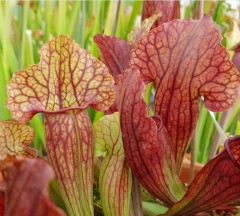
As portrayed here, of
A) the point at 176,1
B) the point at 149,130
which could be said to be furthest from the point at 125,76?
the point at 176,1

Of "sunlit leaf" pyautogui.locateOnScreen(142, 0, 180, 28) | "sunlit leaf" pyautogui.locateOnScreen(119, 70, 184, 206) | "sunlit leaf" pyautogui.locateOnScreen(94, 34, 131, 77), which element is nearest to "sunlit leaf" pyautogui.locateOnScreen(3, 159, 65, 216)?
"sunlit leaf" pyautogui.locateOnScreen(119, 70, 184, 206)

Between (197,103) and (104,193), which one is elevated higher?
(197,103)

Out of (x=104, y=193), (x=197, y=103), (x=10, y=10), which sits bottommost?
(x=104, y=193)

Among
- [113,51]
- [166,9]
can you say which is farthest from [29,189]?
[166,9]

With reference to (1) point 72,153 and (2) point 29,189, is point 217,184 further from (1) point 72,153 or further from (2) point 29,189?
(2) point 29,189

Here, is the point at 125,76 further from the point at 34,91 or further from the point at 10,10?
the point at 10,10

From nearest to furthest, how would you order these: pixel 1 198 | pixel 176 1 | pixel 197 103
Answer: pixel 1 198 → pixel 197 103 → pixel 176 1

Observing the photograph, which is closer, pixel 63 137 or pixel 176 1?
pixel 63 137
